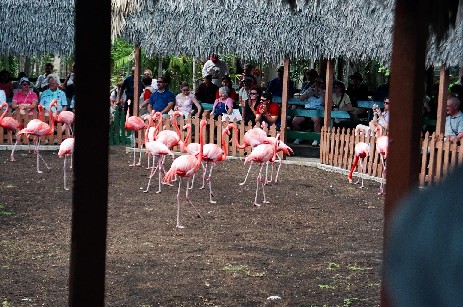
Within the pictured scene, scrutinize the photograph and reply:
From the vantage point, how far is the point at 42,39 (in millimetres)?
17906

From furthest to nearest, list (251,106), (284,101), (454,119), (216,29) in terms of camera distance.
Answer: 1. (251,106)
2. (216,29)
3. (284,101)
4. (454,119)

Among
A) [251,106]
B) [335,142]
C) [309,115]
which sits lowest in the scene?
[335,142]

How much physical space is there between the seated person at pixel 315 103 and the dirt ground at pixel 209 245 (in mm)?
3634

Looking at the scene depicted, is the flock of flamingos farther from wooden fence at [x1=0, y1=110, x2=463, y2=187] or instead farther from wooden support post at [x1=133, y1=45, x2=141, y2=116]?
wooden support post at [x1=133, y1=45, x2=141, y2=116]

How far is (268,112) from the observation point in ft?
54.6

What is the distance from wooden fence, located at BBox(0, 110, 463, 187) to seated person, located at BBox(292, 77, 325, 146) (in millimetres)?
739

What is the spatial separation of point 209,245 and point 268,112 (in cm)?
874

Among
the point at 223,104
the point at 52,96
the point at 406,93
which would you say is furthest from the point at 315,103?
the point at 406,93

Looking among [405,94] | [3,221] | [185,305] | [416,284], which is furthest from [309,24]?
[416,284]

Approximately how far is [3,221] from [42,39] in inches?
377

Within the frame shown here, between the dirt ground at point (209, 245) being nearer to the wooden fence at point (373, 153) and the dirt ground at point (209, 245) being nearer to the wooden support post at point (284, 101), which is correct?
the wooden fence at point (373, 153)

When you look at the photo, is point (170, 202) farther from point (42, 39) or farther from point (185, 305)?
point (42, 39)

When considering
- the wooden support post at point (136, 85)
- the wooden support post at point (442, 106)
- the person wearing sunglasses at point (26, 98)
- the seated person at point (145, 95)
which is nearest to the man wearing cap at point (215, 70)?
the seated person at point (145, 95)

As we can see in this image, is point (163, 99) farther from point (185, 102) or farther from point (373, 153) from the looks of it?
point (373, 153)
